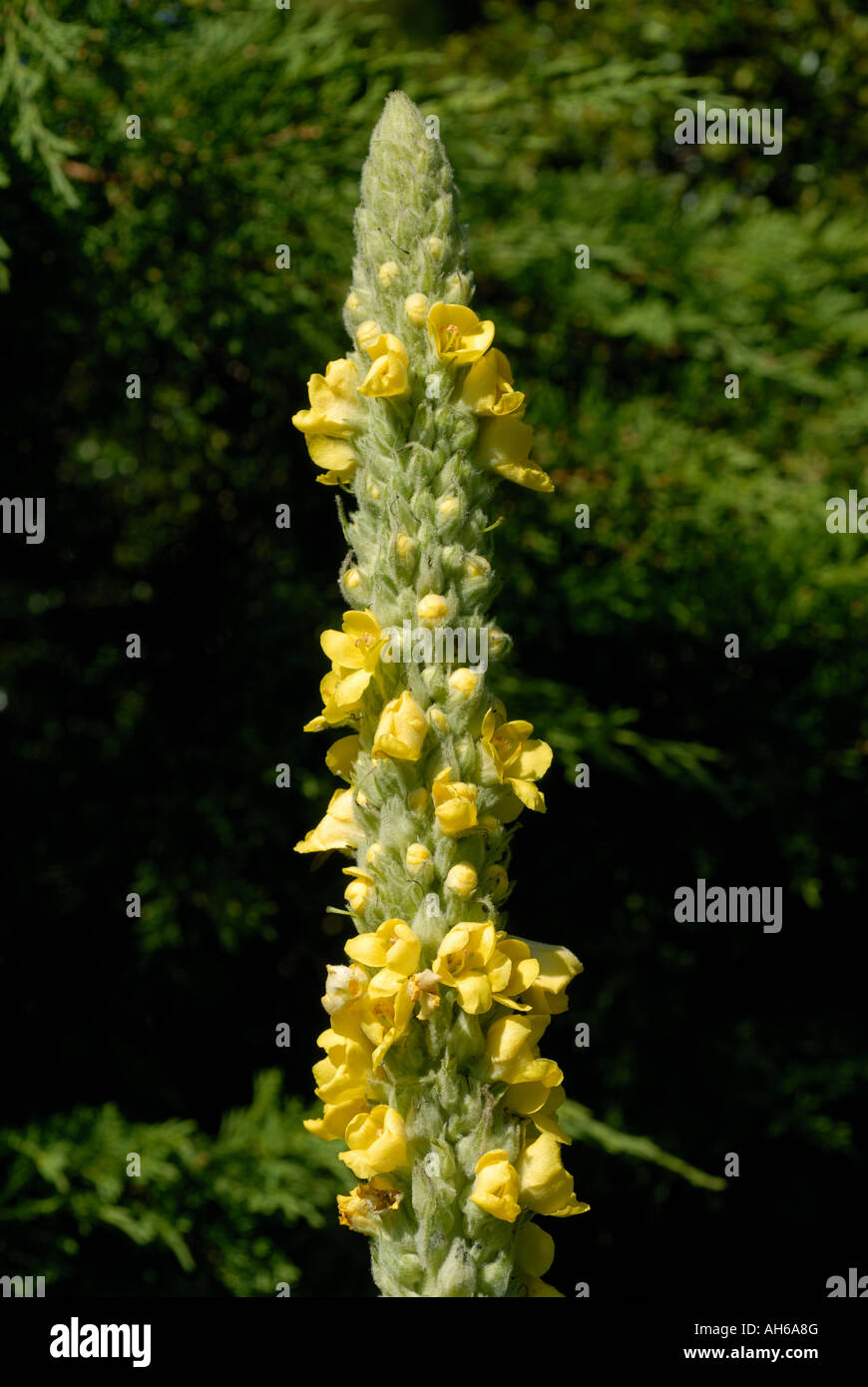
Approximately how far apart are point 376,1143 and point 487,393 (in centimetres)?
59

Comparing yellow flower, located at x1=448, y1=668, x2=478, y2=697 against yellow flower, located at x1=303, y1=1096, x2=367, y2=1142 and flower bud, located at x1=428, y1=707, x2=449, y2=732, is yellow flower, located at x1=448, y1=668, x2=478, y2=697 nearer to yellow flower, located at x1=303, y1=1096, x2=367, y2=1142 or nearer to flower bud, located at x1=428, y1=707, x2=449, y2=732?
flower bud, located at x1=428, y1=707, x2=449, y2=732

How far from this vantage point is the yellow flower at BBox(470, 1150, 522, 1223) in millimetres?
809

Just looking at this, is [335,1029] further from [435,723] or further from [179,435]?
[179,435]

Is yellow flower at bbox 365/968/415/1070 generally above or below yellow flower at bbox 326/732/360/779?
below

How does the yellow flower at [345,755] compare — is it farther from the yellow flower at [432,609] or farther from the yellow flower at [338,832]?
the yellow flower at [432,609]

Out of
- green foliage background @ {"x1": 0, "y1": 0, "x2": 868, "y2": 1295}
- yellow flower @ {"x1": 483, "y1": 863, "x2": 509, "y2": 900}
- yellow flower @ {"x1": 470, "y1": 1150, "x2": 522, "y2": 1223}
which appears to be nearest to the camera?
yellow flower @ {"x1": 470, "y1": 1150, "x2": 522, "y2": 1223}

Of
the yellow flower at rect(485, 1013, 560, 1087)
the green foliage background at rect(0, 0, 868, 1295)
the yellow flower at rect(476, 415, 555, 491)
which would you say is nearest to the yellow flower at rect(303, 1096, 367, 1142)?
the yellow flower at rect(485, 1013, 560, 1087)

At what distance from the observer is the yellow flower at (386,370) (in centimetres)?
88

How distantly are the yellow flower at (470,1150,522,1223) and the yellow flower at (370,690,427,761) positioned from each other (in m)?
0.30

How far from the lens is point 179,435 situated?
2.55 meters

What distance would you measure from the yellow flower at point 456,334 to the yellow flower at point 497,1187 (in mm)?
605

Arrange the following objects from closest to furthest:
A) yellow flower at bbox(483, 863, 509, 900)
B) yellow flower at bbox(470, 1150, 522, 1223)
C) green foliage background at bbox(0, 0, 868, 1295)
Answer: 1. yellow flower at bbox(470, 1150, 522, 1223)
2. yellow flower at bbox(483, 863, 509, 900)
3. green foliage background at bbox(0, 0, 868, 1295)

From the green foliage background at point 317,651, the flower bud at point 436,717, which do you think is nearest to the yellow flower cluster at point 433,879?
the flower bud at point 436,717

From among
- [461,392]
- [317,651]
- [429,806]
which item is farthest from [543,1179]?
[317,651]
